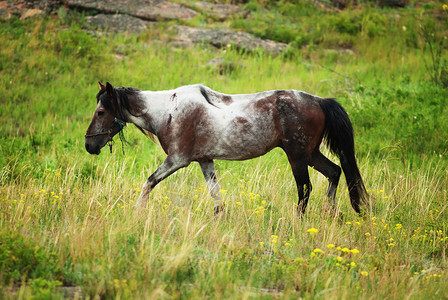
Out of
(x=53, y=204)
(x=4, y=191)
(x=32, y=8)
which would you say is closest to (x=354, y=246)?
(x=53, y=204)

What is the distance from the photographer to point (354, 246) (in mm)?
4914

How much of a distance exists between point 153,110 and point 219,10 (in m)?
11.6

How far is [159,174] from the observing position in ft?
17.6

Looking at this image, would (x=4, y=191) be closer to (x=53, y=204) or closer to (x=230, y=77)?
(x=53, y=204)

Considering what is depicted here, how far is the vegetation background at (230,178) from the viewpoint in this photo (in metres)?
3.84

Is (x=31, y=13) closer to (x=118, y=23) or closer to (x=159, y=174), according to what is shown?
(x=118, y=23)

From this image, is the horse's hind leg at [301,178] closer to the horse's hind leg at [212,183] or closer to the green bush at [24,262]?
the horse's hind leg at [212,183]

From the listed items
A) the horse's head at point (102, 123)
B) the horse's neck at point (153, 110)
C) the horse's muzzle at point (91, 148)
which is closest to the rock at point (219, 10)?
the horse's neck at point (153, 110)

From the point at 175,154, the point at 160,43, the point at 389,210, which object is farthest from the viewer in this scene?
the point at 160,43

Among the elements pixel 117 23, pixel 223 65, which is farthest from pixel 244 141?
pixel 117 23

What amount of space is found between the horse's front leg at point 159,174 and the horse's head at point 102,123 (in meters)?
0.81

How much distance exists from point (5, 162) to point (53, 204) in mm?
1860

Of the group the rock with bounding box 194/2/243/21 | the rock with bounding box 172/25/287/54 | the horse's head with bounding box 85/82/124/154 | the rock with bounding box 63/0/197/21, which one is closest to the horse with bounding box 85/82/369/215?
the horse's head with bounding box 85/82/124/154

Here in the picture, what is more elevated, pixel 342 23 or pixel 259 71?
pixel 342 23
